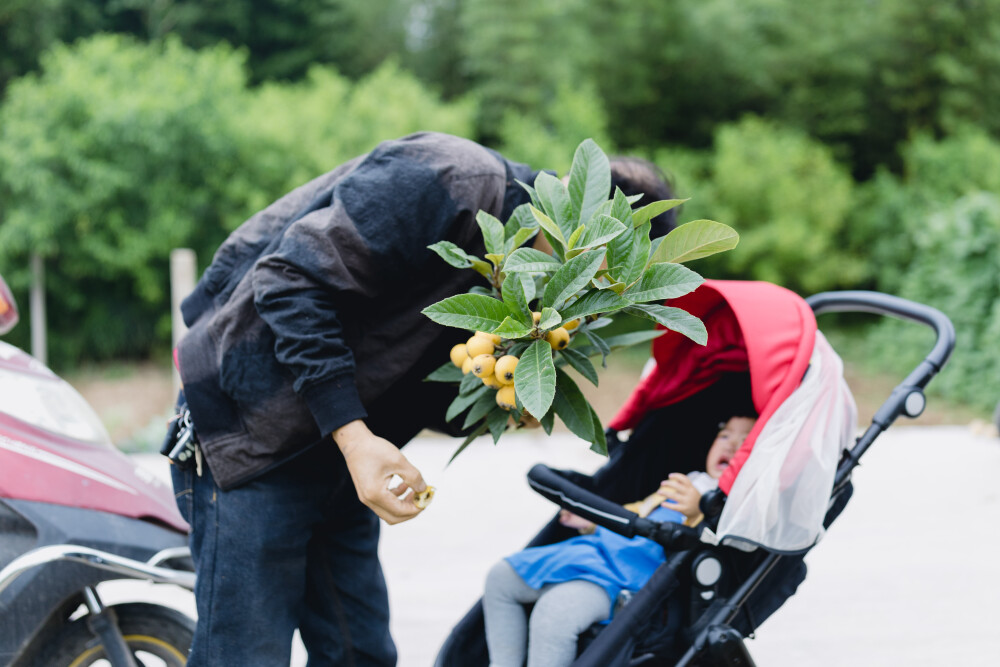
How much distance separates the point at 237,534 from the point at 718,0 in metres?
7.64

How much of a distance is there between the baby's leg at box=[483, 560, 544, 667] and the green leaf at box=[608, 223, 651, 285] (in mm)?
814

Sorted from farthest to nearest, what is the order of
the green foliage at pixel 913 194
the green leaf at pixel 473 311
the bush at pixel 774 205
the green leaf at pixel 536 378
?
the green foliage at pixel 913 194 < the bush at pixel 774 205 < the green leaf at pixel 473 311 < the green leaf at pixel 536 378

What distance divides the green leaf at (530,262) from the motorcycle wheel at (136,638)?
1236 millimetres

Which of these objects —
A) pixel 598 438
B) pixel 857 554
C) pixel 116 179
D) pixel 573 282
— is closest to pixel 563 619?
pixel 598 438

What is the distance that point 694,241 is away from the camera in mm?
1469

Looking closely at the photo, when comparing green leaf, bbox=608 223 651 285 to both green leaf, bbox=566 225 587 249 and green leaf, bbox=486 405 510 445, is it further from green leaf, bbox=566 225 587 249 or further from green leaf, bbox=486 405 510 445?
green leaf, bbox=486 405 510 445

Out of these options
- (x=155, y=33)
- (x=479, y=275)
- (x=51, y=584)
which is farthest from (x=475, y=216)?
(x=155, y=33)

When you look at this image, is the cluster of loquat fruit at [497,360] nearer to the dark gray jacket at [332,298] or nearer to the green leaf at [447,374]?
the green leaf at [447,374]

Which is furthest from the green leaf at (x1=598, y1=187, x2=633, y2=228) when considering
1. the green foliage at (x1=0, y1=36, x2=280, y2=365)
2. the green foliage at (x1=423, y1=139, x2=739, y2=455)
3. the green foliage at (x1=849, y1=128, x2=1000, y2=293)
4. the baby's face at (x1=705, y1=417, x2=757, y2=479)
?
the green foliage at (x1=849, y1=128, x2=1000, y2=293)

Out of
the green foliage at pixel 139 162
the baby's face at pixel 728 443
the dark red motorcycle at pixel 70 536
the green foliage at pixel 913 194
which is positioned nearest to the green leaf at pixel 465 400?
the dark red motorcycle at pixel 70 536

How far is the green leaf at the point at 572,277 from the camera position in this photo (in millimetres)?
1398

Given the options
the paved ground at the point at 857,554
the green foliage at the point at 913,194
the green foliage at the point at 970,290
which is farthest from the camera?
the green foliage at the point at 913,194

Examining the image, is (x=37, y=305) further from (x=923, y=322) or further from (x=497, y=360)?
(x=923, y=322)

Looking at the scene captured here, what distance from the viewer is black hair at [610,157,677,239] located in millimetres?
1904
